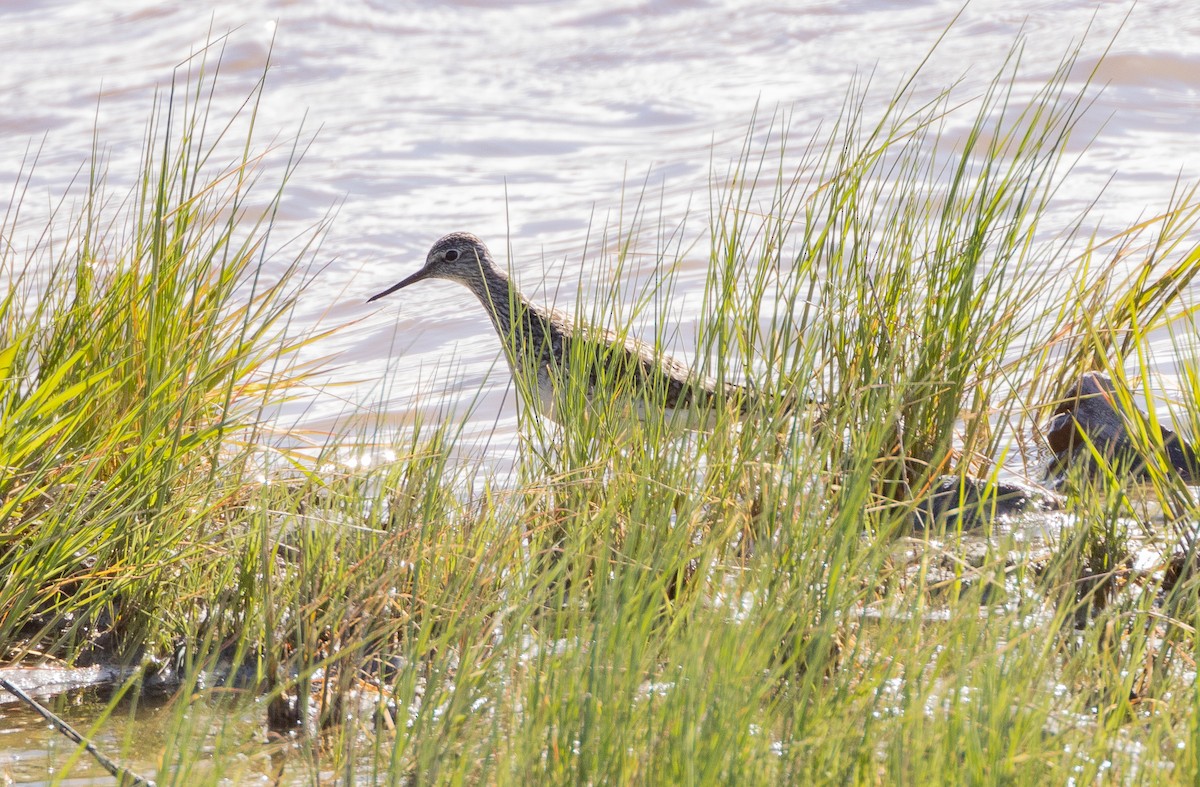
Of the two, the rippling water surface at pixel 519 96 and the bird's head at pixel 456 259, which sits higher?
the rippling water surface at pixel 519 96

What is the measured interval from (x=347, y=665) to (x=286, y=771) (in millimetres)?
250

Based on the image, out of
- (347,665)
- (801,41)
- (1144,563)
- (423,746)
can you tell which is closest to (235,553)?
(347,665)

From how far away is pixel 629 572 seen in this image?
99.1 inches

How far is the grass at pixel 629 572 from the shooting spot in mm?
2354

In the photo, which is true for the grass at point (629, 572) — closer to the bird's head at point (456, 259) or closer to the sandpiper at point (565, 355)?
the sandpiper at point (565, 355)

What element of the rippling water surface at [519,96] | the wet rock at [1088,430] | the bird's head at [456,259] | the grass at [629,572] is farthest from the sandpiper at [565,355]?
the wet rock at [1088,430]

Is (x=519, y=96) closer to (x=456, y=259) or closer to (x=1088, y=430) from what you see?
(x=456, y=259)

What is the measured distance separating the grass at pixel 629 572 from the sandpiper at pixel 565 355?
0.34 ft

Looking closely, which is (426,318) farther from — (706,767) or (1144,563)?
(706,767)

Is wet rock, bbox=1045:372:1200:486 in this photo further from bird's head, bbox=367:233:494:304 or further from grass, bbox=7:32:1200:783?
bird's head, bbox=367:233:494:304

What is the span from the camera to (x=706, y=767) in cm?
217

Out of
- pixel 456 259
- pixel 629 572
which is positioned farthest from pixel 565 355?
pixel 456 259

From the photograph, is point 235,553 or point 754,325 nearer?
point 235,553

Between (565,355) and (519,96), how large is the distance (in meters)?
7.17
